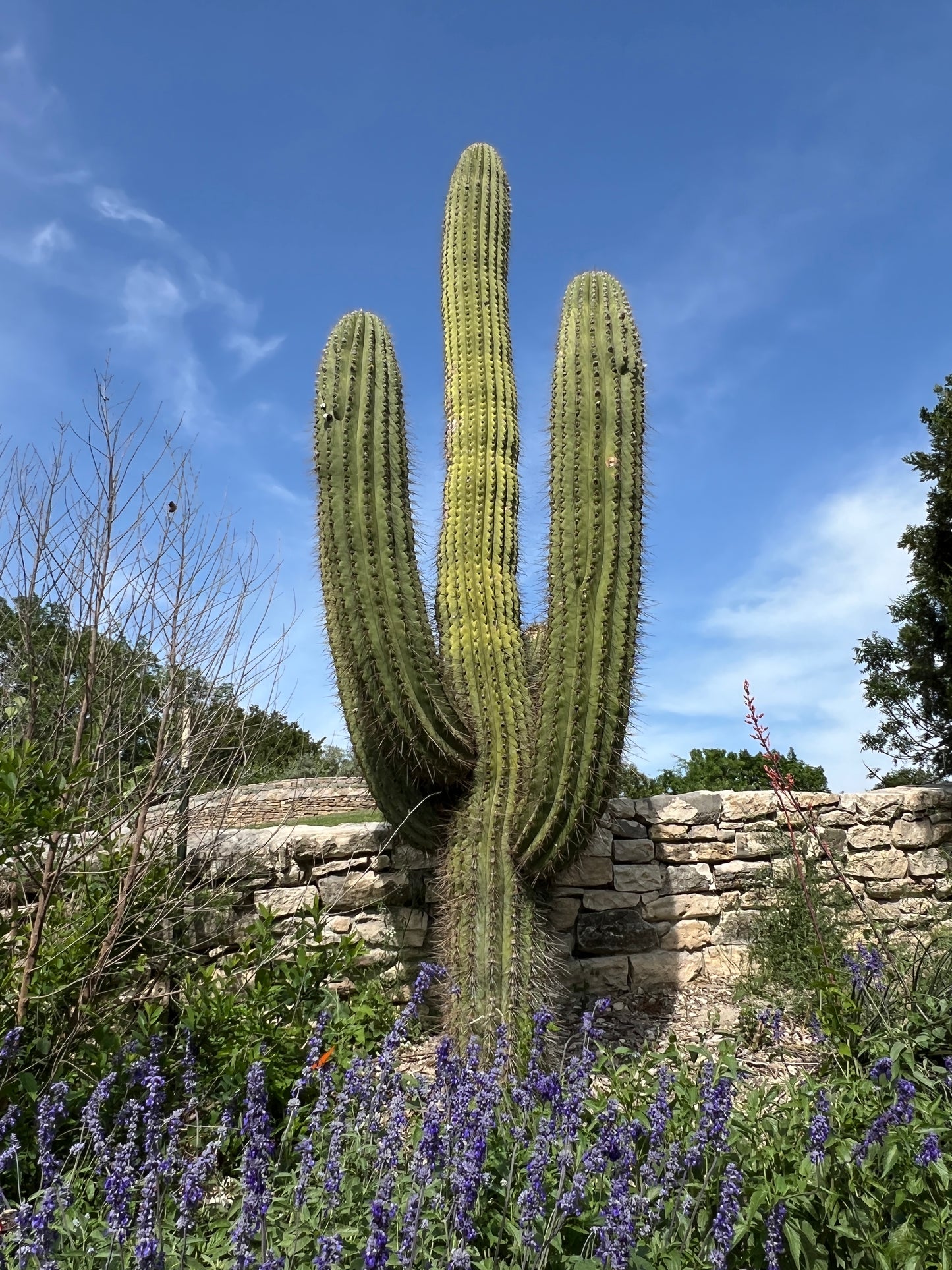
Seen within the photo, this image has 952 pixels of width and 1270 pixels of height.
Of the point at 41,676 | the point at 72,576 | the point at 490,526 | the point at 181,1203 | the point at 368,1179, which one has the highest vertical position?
the point at 490,526

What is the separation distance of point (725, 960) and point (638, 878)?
0.69 m

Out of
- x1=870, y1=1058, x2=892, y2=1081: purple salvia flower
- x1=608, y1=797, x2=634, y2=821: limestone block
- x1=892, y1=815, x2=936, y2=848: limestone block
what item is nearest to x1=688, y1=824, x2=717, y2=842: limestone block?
x1=608, y1=797, x2=634, y2=821: limestone block

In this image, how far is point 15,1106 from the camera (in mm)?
2473

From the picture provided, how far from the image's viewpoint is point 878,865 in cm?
567

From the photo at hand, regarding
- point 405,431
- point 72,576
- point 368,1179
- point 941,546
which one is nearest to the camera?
point 368,1179

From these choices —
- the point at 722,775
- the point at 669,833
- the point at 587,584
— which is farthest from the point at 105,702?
the point at 722,775

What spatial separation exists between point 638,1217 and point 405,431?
3.46m

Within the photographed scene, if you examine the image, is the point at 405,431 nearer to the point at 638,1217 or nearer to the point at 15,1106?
the point at 15,1106

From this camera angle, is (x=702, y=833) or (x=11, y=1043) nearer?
(x=11, y=1043)

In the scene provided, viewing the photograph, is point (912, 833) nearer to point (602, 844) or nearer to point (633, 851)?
point (633, 851)

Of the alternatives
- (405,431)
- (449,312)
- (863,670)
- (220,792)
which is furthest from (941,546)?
(220,792)

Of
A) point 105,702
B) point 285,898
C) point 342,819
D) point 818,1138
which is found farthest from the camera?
point 342,819

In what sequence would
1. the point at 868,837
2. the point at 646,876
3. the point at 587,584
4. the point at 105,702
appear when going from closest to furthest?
1. the point at 105,702
2. the point at 587,584
3. the point at 646,876
4. the point at 868,837

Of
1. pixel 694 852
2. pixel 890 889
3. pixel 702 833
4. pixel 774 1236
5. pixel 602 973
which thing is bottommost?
pixel 602 973
